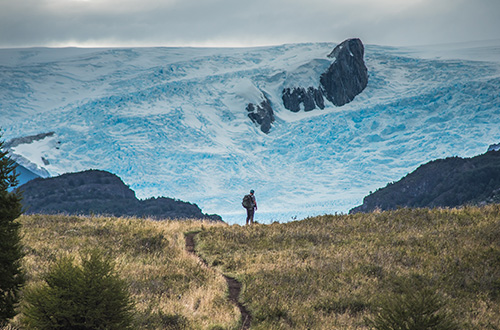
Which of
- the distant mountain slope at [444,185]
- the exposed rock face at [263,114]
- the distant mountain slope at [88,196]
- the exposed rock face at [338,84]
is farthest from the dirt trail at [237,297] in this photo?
the distant mountain slope at [88,196]

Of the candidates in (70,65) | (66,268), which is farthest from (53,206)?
(66,268)

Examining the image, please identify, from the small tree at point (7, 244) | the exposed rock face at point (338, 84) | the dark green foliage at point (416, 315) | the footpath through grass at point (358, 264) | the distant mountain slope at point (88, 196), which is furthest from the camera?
the distant mountain slope at point (88, 196)

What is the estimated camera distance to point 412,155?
83062 millimetres

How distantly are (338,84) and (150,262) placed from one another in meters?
120

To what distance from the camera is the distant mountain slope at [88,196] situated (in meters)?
126

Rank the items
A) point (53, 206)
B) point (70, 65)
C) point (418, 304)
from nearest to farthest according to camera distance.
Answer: point (418, 304) → point (70, 65) → point (53, 206)

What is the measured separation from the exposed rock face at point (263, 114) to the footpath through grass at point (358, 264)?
248ft

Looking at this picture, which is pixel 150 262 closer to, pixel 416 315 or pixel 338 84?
pixel 416 315

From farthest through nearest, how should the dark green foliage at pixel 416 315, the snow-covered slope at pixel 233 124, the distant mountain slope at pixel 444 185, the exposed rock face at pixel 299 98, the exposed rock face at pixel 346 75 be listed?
the exposed rock face at pixel 346 75 < the distant mountain slope at pixel 444 185 < the exposed rock face at pixel 299 98 < the snow-covered slope at pixel 233 124 < the dark green foliage at pixel 416 315

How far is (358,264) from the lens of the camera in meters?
13.7

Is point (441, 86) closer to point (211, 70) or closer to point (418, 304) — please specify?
point (211, 70)

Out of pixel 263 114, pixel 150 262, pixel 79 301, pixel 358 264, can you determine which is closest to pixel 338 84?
pixel 263 114

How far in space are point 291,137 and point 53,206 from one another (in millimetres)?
74473

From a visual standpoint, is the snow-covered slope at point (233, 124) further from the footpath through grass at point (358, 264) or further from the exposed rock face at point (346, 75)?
the footpath through grass at point (358, 264)
